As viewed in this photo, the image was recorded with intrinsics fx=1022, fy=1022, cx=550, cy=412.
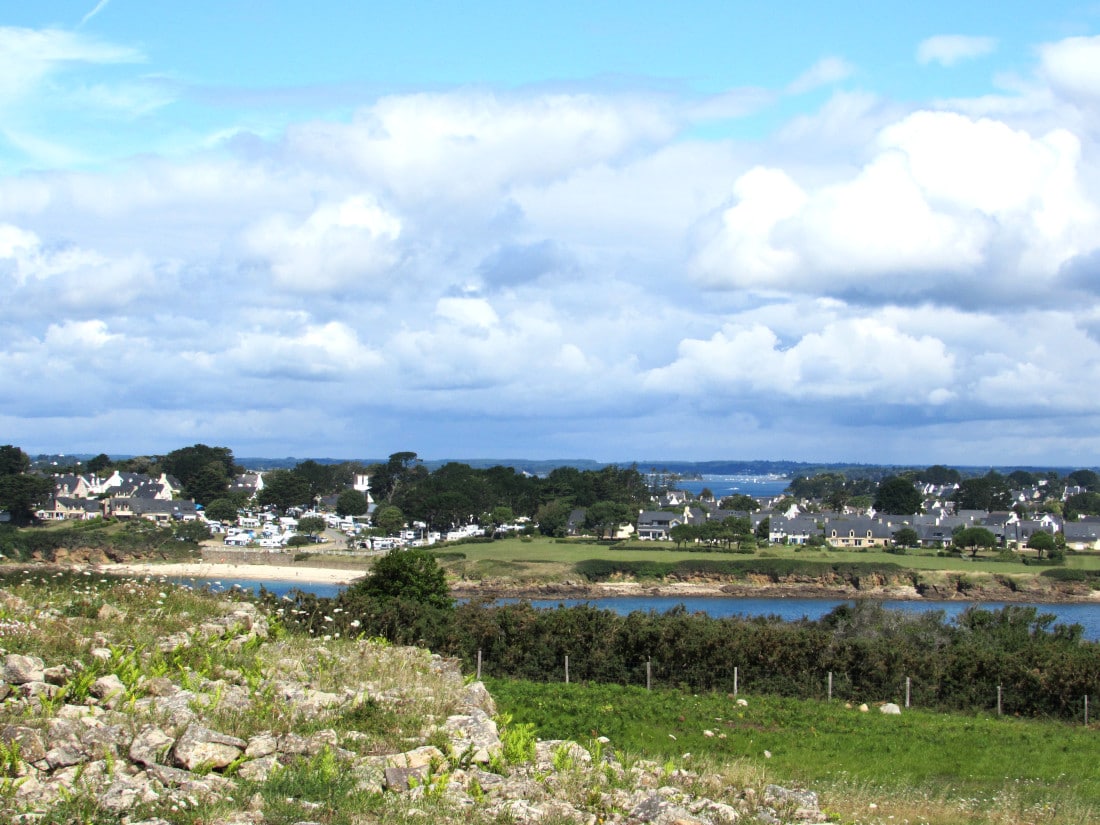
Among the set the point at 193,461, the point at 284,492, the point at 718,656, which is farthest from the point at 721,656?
the point at 193,461

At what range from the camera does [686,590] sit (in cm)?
6962

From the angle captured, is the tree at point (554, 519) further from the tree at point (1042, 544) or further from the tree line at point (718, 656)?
the tree line at point (718, 656)

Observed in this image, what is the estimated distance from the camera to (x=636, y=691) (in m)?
18.5

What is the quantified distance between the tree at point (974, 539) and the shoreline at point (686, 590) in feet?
62.0

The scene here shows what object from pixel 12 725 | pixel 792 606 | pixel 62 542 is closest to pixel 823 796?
pixel 12 725

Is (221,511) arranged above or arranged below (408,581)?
below

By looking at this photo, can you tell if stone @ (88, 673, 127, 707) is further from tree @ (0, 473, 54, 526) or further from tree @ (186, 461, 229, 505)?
tree @ (186, 461, 229, 505)

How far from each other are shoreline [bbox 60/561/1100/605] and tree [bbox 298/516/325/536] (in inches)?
918

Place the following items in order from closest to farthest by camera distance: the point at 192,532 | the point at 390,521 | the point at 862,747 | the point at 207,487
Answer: the point at 862,747, the point at 192,532, the point at 390,521, the point at 207,487

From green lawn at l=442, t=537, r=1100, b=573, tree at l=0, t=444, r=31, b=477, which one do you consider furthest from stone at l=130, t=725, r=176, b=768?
tree at l=0, t=444, r=31, b=477

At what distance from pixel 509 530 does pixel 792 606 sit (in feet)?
136

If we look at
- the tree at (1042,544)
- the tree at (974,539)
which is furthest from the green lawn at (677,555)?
the tree at (974,539)

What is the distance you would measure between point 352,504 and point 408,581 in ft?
311

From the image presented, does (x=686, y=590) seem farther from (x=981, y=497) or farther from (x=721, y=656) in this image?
(x=981, y=497)
